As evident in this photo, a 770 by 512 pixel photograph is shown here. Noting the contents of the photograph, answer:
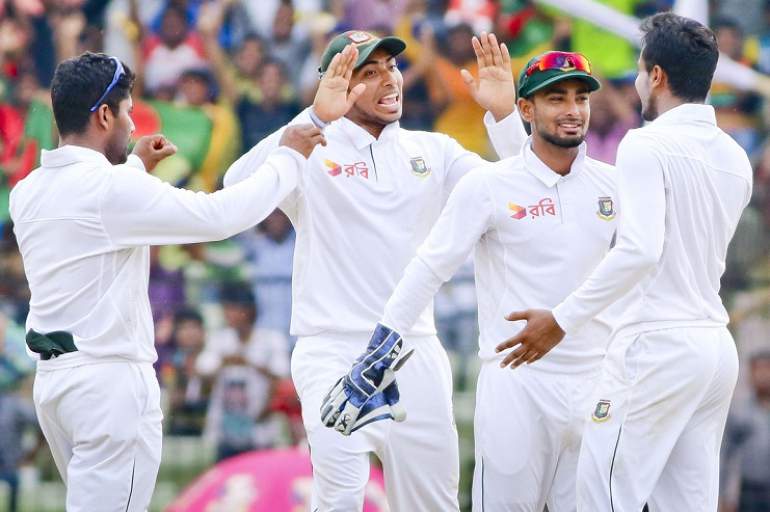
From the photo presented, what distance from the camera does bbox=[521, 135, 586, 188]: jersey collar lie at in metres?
5.79

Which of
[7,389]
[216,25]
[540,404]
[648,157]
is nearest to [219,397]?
[7,389]

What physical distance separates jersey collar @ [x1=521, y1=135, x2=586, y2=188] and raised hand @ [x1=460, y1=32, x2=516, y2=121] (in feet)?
1.38

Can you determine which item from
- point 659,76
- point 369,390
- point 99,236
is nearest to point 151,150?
point 99,236

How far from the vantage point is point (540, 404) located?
5.69m

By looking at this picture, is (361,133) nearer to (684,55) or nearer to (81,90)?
(81,90)

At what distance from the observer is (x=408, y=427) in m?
6.05

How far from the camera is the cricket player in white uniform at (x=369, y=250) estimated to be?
6.01m

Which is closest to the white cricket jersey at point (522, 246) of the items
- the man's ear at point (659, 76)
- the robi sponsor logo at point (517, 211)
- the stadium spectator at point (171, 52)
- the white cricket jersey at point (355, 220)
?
the robi sponsor logo at point (517, 211)

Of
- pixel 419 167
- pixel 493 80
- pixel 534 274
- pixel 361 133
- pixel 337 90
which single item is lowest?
pixel 534 274

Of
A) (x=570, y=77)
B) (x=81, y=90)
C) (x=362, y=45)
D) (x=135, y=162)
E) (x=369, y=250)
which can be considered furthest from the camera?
(x=362, y=45)

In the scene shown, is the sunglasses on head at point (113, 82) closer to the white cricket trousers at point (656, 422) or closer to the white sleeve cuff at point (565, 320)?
the white sleeve cuff at point (565, 320)

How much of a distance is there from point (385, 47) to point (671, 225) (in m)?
1.62

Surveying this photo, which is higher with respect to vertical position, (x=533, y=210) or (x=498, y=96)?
(x=498, y=96)

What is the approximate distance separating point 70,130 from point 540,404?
209cm
